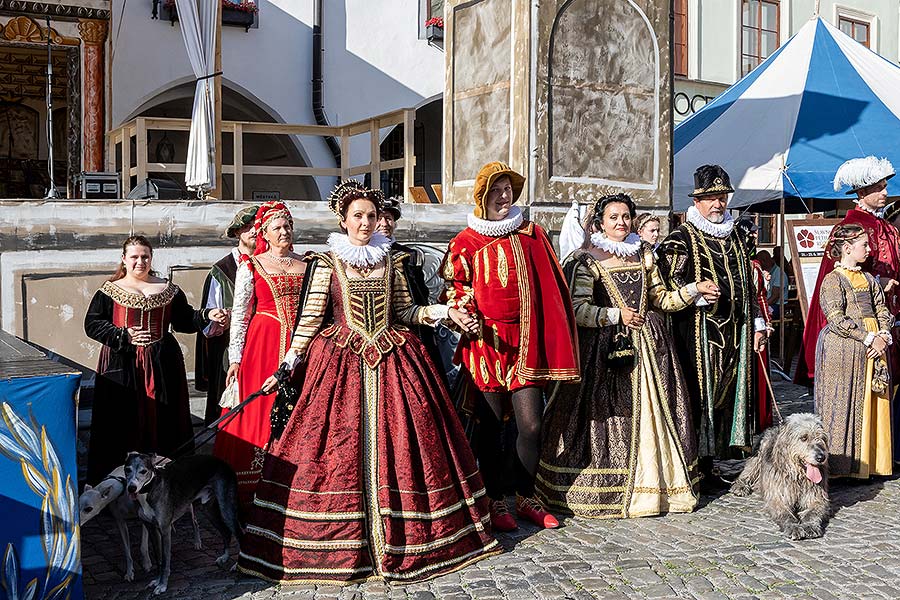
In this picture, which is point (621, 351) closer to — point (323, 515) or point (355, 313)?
point (355, 313)

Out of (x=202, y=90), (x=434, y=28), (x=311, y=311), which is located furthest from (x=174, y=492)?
(x=434, y=28)

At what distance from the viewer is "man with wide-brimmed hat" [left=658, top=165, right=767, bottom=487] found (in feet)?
17.3

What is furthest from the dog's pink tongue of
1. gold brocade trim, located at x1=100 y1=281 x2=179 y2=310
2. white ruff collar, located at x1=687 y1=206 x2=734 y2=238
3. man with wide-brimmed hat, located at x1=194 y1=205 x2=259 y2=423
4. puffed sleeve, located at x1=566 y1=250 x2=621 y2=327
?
gold brocade trim, located at x1=100 y1=281 x2=179 y2=310

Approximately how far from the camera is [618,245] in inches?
194

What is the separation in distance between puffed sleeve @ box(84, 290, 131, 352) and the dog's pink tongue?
329 centimetres

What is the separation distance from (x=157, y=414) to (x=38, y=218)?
5.03 ft

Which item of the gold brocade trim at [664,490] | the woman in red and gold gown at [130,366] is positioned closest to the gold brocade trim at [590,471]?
the gold brocade trim at [664,490]

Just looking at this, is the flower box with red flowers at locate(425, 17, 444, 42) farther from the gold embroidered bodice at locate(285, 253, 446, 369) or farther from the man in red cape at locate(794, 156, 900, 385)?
the gold embroidered bodice at locate(285, 253, 446, 369)

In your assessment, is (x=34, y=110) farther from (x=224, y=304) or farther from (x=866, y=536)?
(x=866, y=536)

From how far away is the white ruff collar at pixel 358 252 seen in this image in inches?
163

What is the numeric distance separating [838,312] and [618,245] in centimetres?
148

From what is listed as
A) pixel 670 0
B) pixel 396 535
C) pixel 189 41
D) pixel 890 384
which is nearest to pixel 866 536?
pixel 890 384

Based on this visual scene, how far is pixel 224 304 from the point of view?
17.0ft

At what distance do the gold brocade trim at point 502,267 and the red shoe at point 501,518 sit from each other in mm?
1069
